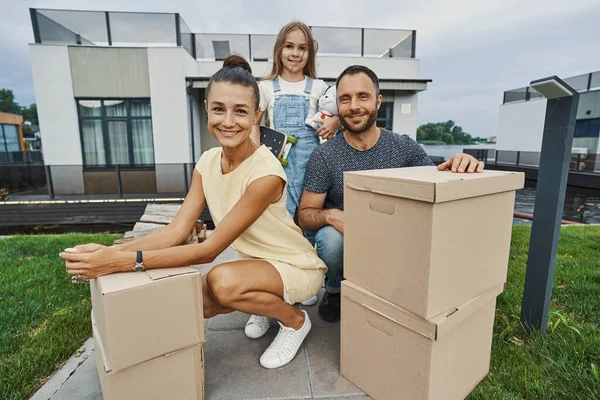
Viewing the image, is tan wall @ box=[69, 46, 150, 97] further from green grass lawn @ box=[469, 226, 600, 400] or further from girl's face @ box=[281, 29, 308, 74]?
green grass lawn @ box=[469, 226, 600, 400]

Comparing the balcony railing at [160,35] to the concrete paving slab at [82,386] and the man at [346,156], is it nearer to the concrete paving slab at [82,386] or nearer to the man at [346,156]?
the man at [346,156]

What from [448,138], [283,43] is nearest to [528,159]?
[283,43]

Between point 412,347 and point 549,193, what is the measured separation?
1156 mm

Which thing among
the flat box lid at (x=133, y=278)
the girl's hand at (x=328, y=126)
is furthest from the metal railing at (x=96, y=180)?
the flat box lid at (x=133, y=278)

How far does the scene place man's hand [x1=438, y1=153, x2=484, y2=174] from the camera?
4.91 feet

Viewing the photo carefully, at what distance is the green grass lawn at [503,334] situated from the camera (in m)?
1.53

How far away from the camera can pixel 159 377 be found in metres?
1.33

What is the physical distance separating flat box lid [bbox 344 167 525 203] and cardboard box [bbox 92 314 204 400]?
3.10ft

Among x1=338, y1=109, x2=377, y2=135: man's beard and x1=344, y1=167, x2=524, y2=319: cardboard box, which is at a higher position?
x1=338, y1=109, x2=377, y2=135: man's beard

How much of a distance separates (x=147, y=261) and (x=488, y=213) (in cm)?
136

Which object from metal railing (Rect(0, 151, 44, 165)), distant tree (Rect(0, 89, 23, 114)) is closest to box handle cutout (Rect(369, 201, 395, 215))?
metal railing (Rect(0, 151, 44, 165))

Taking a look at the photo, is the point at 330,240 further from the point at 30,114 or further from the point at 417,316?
the point at 30,114

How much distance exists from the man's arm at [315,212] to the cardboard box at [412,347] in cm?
52

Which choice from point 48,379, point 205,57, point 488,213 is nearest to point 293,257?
point 488,213
